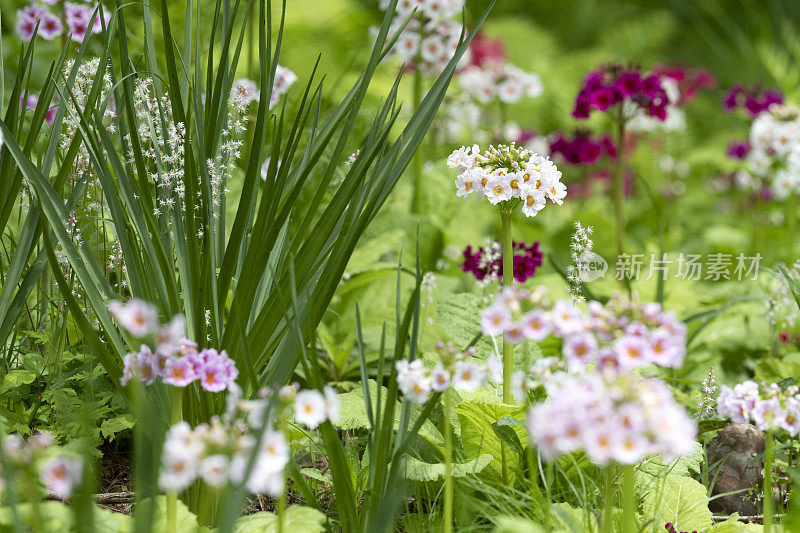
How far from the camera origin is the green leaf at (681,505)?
1.57 meters

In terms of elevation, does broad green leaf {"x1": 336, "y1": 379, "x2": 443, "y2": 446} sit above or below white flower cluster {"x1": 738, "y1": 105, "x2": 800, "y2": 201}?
below

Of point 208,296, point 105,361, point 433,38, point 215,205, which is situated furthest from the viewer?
point 433,38

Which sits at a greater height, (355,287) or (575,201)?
(575,201)

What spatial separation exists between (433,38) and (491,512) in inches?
84.7

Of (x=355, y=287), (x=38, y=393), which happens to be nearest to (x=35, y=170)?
(x=38, y=393)

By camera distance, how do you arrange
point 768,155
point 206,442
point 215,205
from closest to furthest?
point 206,442 → point 215,205 → point 768,155

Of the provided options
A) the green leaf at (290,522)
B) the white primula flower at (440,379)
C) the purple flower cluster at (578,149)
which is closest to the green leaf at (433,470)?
the green leaf at (290,522)

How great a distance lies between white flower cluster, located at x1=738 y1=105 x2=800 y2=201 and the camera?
3.63m

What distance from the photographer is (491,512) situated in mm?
1591

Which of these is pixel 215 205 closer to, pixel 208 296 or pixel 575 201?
pixel 208 296

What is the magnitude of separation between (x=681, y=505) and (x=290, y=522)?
0.84 meters

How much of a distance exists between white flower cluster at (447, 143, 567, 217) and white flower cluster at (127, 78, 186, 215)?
23.0 inches

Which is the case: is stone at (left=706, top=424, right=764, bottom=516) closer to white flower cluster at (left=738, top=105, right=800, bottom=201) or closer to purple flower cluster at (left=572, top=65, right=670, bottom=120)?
purple flower cluster at (left=572, top=65, right=670, bottom=120)

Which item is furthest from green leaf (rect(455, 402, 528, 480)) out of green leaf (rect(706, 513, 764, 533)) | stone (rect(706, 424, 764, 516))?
stone (rect(706, 424, 764, 516))
